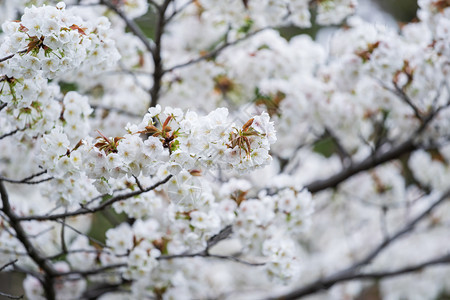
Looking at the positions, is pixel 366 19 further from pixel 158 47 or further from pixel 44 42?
pixel 44 42

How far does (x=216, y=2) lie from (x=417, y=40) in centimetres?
152

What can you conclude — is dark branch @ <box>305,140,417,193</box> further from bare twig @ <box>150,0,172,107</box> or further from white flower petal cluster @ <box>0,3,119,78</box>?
white flower petal cluster @ <box>0,3,119,78</box>

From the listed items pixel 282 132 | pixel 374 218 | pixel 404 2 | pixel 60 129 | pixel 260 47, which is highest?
pixel 60 129

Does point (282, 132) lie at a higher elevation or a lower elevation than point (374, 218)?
higher

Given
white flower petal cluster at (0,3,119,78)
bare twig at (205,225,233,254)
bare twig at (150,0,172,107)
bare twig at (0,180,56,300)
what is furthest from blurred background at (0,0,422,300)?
white flower petal cluster at (0,3,119,78)

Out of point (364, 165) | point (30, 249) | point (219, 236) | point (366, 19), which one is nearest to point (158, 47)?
point (219, 236)

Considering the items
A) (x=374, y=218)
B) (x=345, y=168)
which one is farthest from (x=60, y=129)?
(x=374, y=218)

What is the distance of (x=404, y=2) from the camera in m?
11.0

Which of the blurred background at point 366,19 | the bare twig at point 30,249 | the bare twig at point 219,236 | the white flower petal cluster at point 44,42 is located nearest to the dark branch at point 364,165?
the bare twig at point 219,236

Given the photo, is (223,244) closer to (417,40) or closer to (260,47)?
(260,47)

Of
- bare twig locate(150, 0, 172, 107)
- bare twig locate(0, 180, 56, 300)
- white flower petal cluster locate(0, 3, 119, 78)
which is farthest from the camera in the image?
bare twig locate(150, 0, 172, 107)

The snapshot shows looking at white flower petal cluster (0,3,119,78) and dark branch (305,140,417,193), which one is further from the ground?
white flower petal cluster (0,3,119,78)

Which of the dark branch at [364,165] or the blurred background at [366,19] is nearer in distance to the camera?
the dark branch at [364,165]

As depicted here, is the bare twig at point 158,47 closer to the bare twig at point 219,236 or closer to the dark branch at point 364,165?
the bare twig at point 219,236
